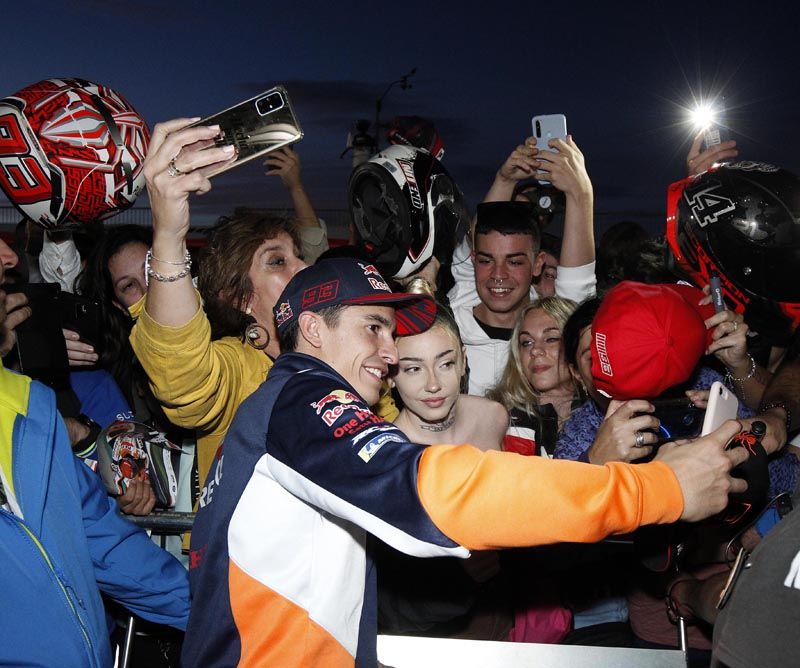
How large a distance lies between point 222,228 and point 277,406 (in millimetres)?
1719

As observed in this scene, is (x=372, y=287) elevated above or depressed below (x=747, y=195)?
below

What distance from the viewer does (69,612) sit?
2.14m

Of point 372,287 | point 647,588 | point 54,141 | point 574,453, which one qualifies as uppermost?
point 54,141

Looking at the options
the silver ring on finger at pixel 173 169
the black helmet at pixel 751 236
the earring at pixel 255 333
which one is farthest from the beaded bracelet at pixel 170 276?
the black helmet at pixel 751 236

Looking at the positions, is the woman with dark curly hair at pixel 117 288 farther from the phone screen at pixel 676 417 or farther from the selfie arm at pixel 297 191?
the phone screen at pixel 676 417

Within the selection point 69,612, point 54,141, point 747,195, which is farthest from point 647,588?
point 54,141

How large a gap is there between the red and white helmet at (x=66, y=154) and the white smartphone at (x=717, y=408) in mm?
2608

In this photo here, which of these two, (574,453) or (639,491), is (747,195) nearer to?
(574,453)

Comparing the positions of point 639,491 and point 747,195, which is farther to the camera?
point 747,195

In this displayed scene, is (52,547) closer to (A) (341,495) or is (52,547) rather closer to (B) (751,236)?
(A) (341,495)

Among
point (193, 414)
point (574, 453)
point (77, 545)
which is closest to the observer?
point (77, 545)

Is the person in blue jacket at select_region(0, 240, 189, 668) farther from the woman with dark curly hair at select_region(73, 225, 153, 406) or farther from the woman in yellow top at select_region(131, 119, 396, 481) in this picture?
the woman with dark curly hair at select_region(73, 225, 153, 406)

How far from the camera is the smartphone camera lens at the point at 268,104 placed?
276 centimetres

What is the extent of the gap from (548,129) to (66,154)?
2.37 meters
